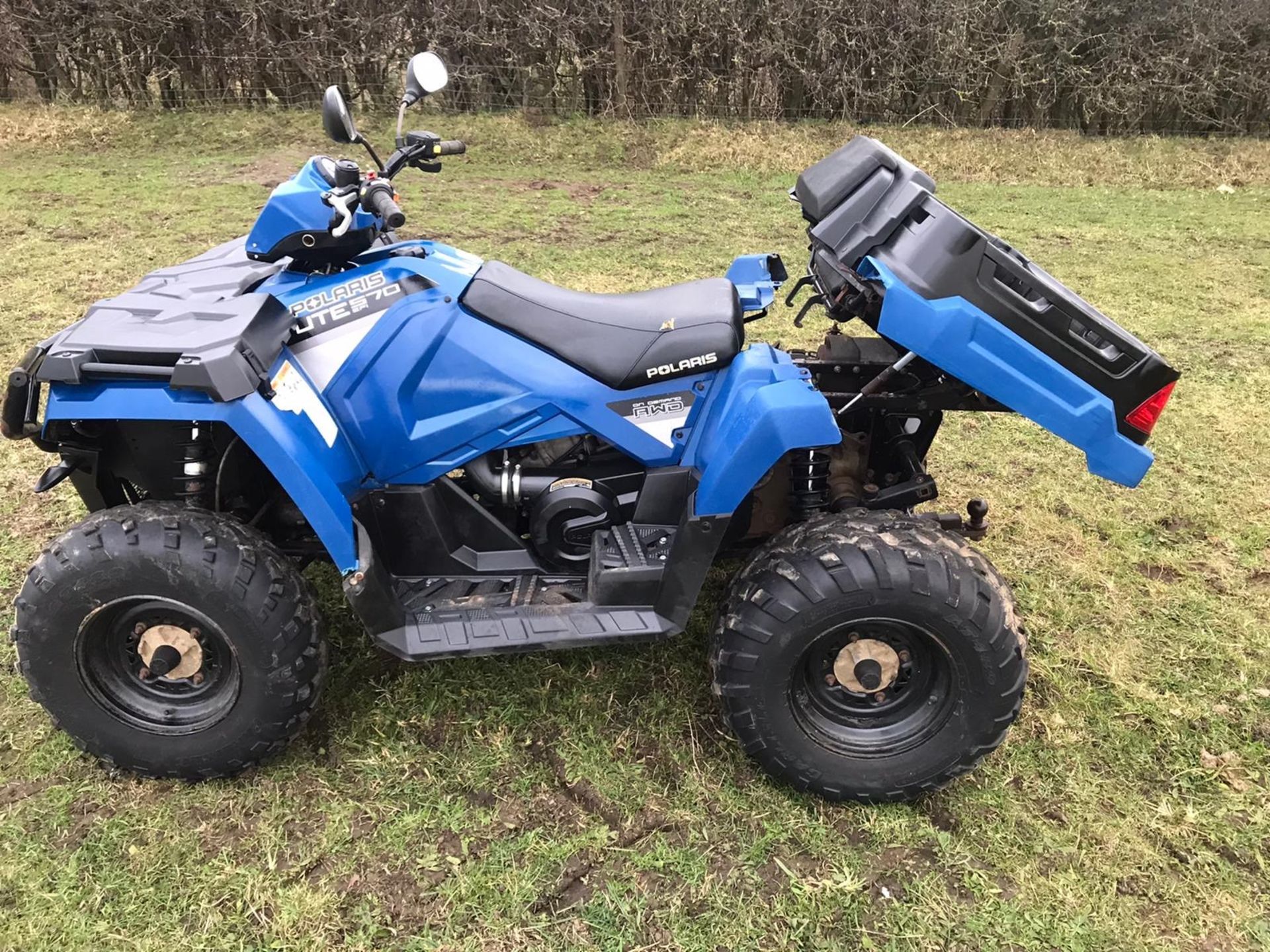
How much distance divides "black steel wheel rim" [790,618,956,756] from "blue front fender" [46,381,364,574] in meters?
1.41

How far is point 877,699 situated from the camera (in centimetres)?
267

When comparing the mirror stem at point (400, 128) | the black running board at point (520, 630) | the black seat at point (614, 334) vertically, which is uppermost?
the mirror stem at point (400, 128)

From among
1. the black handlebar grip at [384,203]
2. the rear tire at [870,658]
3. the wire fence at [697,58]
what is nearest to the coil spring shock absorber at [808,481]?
the rear tire at [870,658]

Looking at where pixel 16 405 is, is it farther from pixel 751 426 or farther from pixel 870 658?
pixel 870 658

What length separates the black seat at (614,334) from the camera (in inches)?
101

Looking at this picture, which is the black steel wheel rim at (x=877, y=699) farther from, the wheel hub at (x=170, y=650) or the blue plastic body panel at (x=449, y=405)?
the wheel hub at (x=170, y=650)

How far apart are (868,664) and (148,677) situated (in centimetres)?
214

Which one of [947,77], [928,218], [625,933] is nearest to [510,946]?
[625,933]

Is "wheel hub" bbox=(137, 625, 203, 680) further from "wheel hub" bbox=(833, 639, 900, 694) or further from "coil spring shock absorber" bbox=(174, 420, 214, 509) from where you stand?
"wheel hub" bbox=(833, 639, 900, 694)

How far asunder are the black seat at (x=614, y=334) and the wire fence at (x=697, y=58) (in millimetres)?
10405

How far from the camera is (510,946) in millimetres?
2248

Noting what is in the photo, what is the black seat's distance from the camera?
2572 mm

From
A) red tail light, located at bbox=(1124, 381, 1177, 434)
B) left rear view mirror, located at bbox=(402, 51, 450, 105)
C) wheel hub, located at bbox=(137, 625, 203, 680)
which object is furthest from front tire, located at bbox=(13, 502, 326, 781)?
red tail light, located at bbox=(1124, 381, 1177, 434)

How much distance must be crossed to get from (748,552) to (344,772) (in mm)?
1488
